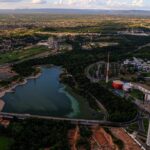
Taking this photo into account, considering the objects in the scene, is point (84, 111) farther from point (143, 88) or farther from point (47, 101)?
point (143, 88)

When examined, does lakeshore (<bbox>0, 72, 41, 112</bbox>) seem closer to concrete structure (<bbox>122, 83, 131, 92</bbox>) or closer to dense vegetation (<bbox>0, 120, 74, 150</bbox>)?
dense vegetation (<bbox>0, 120, 74, 150</bbox>)

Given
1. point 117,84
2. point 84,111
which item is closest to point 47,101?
point 84,111

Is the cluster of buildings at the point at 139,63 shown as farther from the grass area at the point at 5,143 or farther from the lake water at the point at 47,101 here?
the grass area at the point at 5,143

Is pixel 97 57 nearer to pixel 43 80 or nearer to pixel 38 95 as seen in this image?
pixel 43 80

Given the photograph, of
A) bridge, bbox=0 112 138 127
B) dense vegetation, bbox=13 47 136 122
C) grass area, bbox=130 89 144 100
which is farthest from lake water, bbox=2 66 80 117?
grass area, bbox=130 89 144 100

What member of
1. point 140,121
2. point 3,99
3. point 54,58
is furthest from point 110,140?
point 54,58
